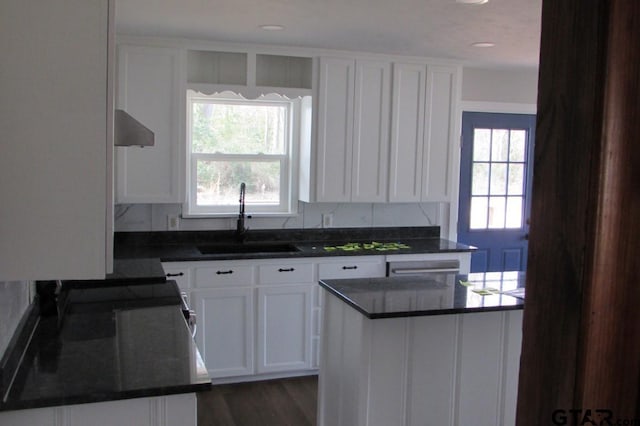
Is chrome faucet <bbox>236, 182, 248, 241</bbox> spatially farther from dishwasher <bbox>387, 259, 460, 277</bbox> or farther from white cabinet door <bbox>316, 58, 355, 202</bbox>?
dishwasher <bbox>387, 259, 460, 277</bbox>

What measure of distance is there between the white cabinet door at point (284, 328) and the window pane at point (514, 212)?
2283 mm

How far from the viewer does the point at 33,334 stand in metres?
2.46

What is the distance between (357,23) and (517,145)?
2.61 meters

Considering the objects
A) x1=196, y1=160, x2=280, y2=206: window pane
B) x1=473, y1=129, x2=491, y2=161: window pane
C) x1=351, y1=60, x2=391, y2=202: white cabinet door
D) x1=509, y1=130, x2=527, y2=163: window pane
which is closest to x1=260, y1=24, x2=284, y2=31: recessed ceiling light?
x1=351, y1=60, x2=391, y2=202: white cabinet door

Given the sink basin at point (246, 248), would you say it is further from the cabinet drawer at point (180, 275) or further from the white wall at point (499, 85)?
the white wall at point (499, 85)

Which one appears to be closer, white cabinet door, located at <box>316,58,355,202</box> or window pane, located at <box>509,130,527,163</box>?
A: white cabinet door, located at <box>316,58,355,202</box>

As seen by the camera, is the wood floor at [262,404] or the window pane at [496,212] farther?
the window pane at [496,212]

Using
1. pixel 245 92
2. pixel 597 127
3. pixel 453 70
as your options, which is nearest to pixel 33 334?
pixel 597 127

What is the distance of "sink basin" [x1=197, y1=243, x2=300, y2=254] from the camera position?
4.77 meters

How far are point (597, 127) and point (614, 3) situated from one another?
0.13m

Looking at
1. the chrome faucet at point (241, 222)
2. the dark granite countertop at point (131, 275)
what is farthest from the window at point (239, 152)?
the dark granite countertop at point (131, 275)

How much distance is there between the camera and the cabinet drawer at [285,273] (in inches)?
172

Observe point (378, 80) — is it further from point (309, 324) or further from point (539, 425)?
point (539, 425)

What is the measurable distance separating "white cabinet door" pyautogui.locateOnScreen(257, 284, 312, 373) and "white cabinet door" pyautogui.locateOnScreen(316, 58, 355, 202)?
32.2 inches
